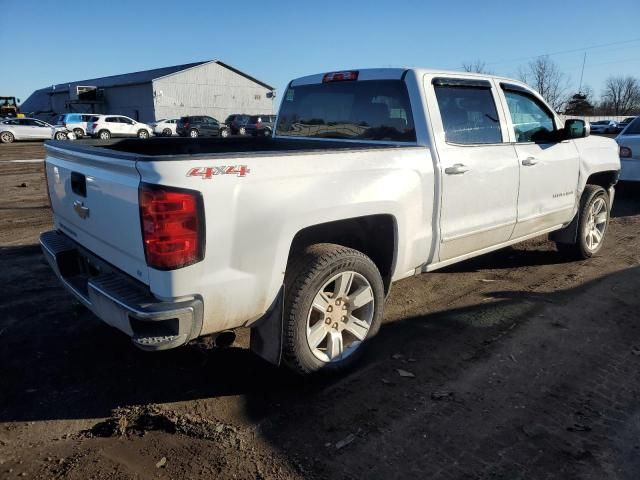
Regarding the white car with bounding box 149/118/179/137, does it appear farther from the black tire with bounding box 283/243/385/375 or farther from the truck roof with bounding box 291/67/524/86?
the black tire with bounding box 283/243/385/375

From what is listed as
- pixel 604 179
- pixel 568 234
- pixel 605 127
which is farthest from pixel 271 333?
pixel 605 127

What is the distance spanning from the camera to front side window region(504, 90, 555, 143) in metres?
4.69

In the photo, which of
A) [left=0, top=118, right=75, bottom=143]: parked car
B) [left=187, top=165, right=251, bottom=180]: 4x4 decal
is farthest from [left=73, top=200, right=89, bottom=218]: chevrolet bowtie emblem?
[left=0, top=118, right=75, bottom=143]: parked car

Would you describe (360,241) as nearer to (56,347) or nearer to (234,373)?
(234,373)

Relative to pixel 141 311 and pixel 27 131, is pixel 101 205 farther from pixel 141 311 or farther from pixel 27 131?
pixel 27 131

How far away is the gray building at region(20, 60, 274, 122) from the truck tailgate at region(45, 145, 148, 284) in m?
49.8

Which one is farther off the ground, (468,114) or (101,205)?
(468,114)

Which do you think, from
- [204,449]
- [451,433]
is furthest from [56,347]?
[451,433]

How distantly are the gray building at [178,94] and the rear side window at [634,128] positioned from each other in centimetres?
4633

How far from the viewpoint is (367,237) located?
3752 mm

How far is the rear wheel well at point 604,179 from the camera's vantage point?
19.9 ft

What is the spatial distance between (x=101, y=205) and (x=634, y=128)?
1041 centimetres

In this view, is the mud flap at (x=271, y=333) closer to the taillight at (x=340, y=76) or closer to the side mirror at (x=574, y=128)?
the taillight at (x=340, y=76)

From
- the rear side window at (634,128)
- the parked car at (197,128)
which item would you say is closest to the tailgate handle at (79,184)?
the rear side window at (634,128)
